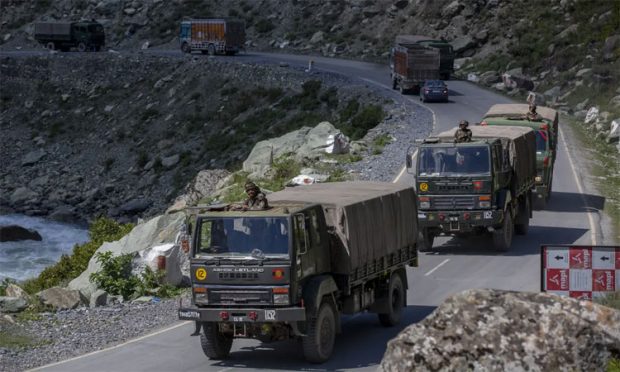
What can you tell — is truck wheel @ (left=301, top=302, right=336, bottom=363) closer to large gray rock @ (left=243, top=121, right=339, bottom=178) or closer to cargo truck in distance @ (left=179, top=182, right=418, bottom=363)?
cargo truck in distance @ (left=179, top=182, right=418, bottom=363)

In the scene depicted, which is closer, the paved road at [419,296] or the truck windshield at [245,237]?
the truck windshield at [245,237]

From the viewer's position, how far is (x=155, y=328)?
21750 millimetres

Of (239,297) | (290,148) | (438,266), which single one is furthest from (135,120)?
(239,297)

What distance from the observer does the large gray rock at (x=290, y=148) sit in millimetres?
44406

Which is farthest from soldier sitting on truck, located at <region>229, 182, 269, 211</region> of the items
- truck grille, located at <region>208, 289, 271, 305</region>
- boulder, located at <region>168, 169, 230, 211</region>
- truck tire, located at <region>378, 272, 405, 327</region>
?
boulder, located at <region>168, 169, 230, 211</region>

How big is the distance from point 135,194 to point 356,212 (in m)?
48.7

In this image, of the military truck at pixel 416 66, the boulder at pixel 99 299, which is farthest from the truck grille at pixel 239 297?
the military truck at pixel 416 66

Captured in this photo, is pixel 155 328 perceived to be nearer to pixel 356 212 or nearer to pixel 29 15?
pixel 356 212

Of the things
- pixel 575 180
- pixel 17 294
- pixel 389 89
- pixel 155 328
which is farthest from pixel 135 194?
pixel 155 328

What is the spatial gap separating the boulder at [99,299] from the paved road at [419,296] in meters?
4.23

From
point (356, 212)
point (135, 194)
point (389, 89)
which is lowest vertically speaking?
point (135, 194)

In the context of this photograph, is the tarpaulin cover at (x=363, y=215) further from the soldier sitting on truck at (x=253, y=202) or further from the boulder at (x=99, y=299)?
A: the boulder at (x=99, y=299)

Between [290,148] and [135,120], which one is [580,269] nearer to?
[290,148]

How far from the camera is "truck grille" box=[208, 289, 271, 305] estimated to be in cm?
1733
